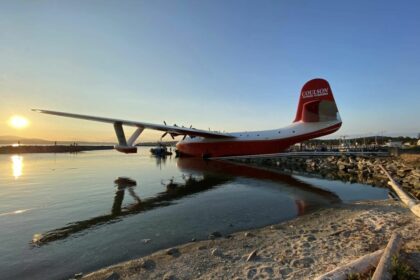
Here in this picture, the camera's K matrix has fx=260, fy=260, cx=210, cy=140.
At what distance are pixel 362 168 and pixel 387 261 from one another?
25321 mm

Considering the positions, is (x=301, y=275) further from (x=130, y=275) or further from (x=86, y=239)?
(x=86, y=239)

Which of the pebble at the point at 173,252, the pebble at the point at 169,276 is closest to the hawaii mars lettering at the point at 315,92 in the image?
the pebble at the point at 173,252

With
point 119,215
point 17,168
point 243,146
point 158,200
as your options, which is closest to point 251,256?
point 119,215

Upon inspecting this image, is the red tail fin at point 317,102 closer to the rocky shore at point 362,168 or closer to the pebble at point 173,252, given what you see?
the rocky shore at point 362,168

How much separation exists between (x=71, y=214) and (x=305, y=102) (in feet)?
89.8

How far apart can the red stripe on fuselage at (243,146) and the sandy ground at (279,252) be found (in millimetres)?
22694

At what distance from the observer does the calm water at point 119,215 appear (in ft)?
22.9

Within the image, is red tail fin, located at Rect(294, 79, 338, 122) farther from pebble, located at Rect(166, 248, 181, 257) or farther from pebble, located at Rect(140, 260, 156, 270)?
pebble, located at Rect(140, 260, 156, 270)

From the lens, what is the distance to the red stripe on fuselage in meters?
31.3

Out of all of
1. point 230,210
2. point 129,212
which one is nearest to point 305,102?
point 230,210

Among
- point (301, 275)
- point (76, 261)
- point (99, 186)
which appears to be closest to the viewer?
point (301, 275)

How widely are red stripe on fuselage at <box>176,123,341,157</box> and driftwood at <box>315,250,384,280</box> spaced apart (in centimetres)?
2676

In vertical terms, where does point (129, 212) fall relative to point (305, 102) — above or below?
below

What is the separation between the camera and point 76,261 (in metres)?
6.68
